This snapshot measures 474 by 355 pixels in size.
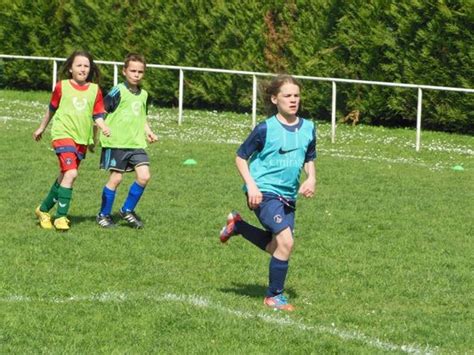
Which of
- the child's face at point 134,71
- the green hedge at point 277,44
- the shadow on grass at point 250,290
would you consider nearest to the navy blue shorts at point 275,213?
the shadow on grass at point 250,290

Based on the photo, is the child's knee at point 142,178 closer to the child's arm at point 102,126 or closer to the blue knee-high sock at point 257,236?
the child's arm at point 102,126

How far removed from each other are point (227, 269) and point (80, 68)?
2823mm

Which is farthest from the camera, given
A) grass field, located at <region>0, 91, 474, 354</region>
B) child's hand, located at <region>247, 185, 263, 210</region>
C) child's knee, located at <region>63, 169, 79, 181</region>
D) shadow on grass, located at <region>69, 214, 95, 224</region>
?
shadow on grass, located at <region>69, 214, 95, 224</region>

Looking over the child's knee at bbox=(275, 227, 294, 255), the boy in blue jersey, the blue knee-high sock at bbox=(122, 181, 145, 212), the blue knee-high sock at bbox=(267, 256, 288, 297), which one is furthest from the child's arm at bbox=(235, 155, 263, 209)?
the blue knee-high sock at bbox=(122, 181, 145, 212)

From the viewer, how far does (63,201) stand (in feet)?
36.9

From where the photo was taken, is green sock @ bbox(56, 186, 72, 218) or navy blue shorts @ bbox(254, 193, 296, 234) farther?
green sock @ bbox(56, 186, 72, 218)

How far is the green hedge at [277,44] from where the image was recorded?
21.9 m

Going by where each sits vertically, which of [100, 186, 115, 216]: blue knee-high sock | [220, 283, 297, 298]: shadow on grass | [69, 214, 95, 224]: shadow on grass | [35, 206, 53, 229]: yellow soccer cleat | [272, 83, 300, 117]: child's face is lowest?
[69, 214, 95, 224]: shadow on grass

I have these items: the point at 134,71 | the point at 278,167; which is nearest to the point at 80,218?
the point at 134,71

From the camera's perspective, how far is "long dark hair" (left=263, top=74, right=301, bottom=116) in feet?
27.8

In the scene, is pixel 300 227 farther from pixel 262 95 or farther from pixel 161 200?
pixel 262 95

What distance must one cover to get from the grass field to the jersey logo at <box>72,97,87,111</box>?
1.11 meters

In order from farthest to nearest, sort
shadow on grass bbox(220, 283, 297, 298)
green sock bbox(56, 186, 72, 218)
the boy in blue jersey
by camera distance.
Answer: green sock bbox(56, 186, 72, 218), shadow on grass bbox(220, 283, 297, 298), the boy in blue jersey

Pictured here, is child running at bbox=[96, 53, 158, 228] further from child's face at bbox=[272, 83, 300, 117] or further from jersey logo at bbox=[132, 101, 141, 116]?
child's face at bbox=[272, 83, 300, 117]
